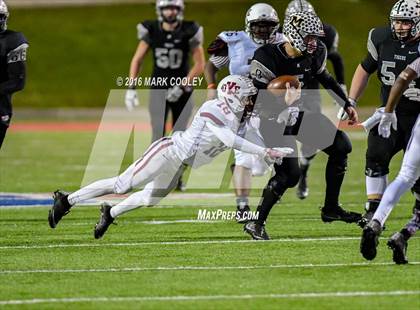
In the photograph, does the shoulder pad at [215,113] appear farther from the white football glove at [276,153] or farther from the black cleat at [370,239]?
the black cleat at [370,239]

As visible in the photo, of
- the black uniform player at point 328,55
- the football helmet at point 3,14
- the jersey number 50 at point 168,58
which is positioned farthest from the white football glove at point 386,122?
the jersey number 50 at point 168,58

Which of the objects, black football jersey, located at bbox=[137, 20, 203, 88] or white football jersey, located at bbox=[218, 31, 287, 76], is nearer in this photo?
white football jersey, located at bbox=[218, 31, 287, 76]

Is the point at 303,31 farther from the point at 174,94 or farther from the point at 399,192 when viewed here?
the point at 174,94

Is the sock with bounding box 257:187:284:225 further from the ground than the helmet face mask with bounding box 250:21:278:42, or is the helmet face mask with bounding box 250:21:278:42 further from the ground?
the helmet face mask with bounding box 250:21:278:42

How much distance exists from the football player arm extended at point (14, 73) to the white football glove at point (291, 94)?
253 cm

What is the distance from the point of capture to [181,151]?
327 inches

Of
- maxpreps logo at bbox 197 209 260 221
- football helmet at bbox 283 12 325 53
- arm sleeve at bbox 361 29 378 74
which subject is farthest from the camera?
maxpreps logo at bbox 197 209 260 221

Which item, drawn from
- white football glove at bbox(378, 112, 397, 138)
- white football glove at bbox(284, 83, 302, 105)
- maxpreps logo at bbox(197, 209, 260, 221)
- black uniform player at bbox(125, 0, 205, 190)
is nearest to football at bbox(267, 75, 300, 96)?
white football glove at bbox(284, 83, 302, 105)

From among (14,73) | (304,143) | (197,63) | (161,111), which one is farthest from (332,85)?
(161,111)

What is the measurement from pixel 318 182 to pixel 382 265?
248 inches

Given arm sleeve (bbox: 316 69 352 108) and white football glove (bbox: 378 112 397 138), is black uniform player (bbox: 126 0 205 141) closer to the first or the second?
arm sleeve (bbox: 316 69 352 108)

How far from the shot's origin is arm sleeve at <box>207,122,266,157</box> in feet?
25.8

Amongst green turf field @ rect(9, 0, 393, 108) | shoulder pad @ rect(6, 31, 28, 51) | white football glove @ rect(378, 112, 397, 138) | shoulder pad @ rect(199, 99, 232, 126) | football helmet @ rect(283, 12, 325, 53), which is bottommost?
green turf field @ rect(9, 0, 393, 108)

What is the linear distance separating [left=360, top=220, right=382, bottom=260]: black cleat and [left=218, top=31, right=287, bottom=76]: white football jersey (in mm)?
2739
